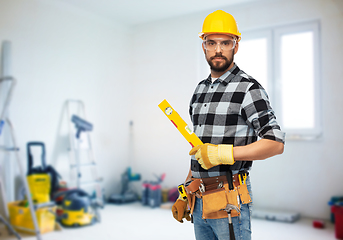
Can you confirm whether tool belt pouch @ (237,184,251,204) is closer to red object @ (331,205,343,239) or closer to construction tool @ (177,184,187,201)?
construction tool @ (177,184,187,201)

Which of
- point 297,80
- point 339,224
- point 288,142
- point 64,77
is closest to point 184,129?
point 339,224

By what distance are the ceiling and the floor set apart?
2857 mm

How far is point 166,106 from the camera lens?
4.58ft

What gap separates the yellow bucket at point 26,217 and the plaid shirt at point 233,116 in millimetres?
2552

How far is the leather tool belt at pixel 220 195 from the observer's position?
121 centimetres

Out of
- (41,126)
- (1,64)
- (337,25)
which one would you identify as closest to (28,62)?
(1,64)

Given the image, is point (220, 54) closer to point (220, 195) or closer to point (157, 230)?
point (220, 195)

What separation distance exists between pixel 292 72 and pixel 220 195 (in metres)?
3.34

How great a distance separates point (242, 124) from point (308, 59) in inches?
129

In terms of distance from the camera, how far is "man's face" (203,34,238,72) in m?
1.29

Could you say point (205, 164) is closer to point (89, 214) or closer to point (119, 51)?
point (89, 214)

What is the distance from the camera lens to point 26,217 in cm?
328

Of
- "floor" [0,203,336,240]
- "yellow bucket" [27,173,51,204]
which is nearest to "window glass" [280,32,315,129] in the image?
"floor" [0,203,336,240]

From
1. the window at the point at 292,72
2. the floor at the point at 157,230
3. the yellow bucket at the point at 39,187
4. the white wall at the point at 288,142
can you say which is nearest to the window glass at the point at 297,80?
the window at the point at 292,72
